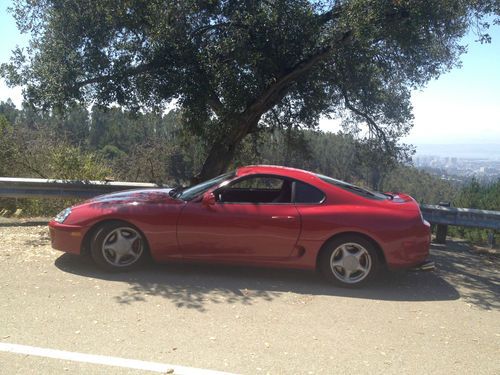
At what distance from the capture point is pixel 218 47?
8.25m

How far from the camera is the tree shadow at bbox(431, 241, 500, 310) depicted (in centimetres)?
543

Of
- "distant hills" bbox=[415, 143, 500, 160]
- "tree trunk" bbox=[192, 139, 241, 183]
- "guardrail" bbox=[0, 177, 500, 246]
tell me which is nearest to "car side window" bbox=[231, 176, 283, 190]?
"guardrail" bbox=[0, 177, 500, 246]

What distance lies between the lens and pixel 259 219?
542 cm

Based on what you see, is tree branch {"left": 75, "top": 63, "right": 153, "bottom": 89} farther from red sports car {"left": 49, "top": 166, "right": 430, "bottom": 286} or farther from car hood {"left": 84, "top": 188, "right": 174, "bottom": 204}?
red sports car {"left": 49, "top": 166, "right": 430, "bottom": 286}

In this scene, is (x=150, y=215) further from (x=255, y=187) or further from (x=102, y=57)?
(x=102, y=57)

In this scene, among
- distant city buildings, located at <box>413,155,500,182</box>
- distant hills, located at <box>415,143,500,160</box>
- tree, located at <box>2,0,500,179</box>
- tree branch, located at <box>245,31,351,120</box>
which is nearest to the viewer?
tree, located at <box>2,0,500,179</box>

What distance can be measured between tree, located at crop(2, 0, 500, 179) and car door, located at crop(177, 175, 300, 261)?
11.3 feet

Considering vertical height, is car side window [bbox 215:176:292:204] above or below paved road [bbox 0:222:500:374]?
above

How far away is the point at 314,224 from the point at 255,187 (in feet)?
4.42

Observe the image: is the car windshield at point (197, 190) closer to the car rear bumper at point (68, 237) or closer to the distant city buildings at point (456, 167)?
the car rear bumper at point (68, 237)

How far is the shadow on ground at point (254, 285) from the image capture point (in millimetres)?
4957

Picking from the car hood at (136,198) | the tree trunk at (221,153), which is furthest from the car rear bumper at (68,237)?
the tree trunk at (221,153)

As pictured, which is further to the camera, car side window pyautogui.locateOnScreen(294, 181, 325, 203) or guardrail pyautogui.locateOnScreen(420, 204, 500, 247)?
guardrail pyautogui.locateOnScreen(420, 204, 500, 247)

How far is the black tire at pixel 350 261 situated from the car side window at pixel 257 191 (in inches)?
30.0
